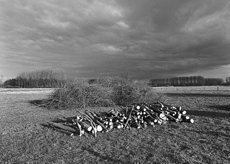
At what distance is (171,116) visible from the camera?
20.2ft

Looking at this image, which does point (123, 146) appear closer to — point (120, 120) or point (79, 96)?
point (120, 120)

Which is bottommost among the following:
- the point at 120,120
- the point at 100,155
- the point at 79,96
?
the point at 100,155

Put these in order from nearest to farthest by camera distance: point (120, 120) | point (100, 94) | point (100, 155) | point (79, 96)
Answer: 1. point (100, 155)
2. point (120, 120)
3. point (79, 96)
4. point (100, 94)

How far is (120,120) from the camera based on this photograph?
5.59 meters

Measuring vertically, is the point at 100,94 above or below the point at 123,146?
above

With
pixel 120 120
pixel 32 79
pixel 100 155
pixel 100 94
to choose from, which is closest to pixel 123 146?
pixel 100 155

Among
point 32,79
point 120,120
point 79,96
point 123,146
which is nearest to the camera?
point 123,146

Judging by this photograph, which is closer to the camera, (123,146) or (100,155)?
(100,155)

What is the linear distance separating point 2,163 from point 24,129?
2.45 meters

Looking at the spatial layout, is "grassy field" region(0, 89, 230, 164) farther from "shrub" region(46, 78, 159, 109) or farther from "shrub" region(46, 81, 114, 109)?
"shrub" region(46, 78, 159, 109)

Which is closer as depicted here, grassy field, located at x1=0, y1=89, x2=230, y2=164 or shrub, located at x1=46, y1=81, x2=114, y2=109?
grassy field, located at x1=0, y1=89, x2=230, y2=164

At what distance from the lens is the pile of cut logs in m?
4.88

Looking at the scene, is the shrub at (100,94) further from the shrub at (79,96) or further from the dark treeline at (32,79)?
the dark treeline at (32,79)

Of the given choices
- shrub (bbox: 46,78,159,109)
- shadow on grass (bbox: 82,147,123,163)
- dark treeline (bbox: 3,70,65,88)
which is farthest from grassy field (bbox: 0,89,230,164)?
dark treeline (bbox: 3,70,65,88)
